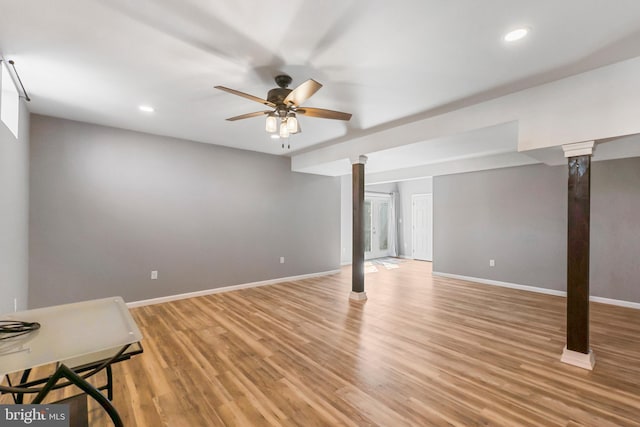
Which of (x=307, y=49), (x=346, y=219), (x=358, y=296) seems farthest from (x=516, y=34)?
(x=346, y=219)

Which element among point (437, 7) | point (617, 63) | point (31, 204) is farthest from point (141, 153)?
point (617, 63)

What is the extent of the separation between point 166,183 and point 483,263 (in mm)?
6040

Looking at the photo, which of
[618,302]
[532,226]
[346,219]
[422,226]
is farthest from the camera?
[422,226]

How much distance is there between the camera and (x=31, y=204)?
344 centimetres

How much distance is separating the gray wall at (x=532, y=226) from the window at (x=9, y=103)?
22.2 ft

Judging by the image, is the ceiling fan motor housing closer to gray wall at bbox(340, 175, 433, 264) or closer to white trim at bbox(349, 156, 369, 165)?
white trim at bbox(349, 156, 369, 165)

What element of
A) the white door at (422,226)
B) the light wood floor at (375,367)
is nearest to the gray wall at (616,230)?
the light wood floor at (375,367)

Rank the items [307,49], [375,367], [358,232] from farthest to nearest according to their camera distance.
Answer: [358,232] < [375,367] < [307,49]

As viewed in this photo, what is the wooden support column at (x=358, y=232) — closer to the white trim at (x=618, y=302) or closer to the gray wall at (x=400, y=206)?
the gray wall at (x=400, y=206)

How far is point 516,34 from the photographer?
1.93m

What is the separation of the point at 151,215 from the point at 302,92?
3.36 metres

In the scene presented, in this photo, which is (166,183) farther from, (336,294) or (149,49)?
(336,294)

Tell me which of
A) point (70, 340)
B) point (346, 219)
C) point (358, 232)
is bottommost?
point (70, 340)

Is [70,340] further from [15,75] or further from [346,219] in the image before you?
[346,219]
